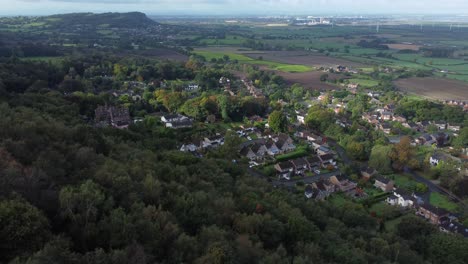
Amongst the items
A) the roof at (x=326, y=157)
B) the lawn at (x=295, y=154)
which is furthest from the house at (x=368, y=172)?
the lawn at (x=295, y=154)

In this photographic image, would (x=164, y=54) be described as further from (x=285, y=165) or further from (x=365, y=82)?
(x=285, y=165)

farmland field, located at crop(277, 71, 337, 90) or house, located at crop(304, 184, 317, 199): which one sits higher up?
farmland field, located at crop(277, 71, 337, 90)

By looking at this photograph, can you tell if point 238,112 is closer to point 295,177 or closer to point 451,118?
point 295,177

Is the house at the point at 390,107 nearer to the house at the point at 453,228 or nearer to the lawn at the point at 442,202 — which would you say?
the lawn at the point at 442,202

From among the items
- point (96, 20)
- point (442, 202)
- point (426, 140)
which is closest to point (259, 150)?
point (442, 202)

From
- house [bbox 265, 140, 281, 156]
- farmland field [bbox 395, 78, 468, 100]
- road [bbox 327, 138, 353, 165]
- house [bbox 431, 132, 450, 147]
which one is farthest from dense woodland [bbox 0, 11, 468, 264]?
farmland field [bbox 395, 78, 468, 100]

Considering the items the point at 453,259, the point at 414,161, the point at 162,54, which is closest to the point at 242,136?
the point at 414,161

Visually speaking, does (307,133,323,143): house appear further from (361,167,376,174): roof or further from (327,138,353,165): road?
(361,167,376,174): roof
